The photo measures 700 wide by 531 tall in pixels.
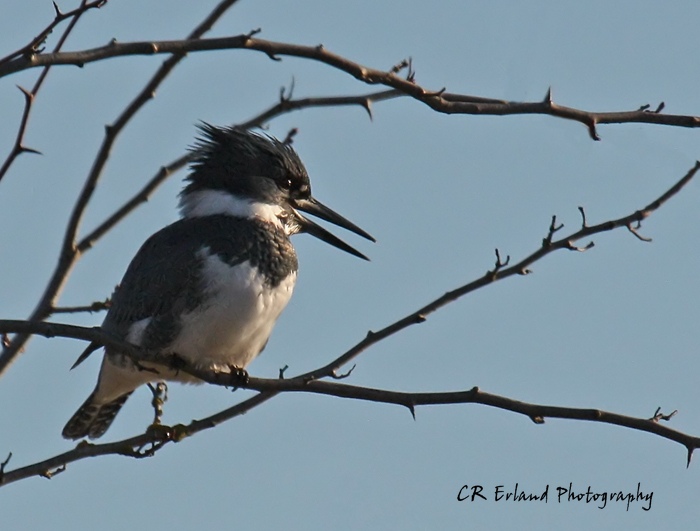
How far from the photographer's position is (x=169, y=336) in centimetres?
446

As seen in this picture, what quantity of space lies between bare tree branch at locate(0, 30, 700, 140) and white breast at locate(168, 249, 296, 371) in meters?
1.50

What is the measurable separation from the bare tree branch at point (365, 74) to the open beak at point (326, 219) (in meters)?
2.21

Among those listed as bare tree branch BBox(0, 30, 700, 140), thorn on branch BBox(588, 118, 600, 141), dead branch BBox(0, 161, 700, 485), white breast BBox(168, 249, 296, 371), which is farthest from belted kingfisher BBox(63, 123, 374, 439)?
thorn on branch BBox(588, 118, 600, 141)

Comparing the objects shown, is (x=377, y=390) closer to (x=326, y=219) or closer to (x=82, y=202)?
(x=82, y=202)

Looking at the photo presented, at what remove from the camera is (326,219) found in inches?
217

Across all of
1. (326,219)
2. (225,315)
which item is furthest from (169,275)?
(326,219)

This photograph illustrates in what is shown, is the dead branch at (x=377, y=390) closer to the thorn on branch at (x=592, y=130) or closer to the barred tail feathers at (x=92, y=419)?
the thorn on branch at (x=592, y=130)

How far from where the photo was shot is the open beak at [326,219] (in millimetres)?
5383

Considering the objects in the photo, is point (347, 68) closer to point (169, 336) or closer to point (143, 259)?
point (169, 336)

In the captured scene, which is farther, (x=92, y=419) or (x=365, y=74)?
(x=92, y=419)

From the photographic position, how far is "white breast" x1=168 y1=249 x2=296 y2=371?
14.6 ft

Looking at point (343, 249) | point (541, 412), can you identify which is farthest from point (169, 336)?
point (541, 412)

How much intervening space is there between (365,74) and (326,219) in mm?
2457

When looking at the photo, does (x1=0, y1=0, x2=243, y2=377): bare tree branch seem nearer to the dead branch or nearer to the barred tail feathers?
the dead branch
